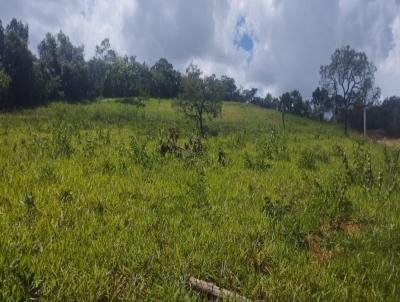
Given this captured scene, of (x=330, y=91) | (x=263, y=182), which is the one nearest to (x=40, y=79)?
(x=330, y=91)

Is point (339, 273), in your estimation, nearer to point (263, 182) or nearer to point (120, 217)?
point (120, 217)

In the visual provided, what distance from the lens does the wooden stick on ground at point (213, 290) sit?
372 cm

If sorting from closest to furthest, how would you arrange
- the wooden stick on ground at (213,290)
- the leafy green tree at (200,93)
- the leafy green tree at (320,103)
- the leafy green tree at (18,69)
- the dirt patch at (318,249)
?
1. the wooden stick on ground at (213,290)
2. the dirt patch at (318,249)
3. the leafy green tree at (200,93)
4. the leafy green tree at (18,69)
5. the leafy green tree at (320,103)

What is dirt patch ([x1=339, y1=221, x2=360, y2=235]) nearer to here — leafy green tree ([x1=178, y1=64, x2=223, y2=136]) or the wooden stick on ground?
the wooden stick on ground

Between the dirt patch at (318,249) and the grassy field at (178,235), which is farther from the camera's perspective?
the dirt patch at (318,249)

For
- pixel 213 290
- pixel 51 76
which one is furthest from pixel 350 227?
pixel 51 76

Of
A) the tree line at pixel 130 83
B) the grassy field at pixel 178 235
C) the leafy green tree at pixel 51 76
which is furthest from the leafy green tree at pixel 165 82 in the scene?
the grassy field at pixel 178 235

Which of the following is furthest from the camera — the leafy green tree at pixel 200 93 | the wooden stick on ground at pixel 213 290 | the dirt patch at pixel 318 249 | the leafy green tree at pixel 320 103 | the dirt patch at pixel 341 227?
the leafy green tree at pixel 320 103

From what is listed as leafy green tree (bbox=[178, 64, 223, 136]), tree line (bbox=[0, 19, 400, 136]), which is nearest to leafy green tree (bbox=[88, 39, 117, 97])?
tree line (bbox=[0, 19, 400, 136])

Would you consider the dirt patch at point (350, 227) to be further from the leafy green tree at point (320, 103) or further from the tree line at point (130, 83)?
the leafy green tree at point (320, 103)

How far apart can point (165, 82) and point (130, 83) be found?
41.0 feet

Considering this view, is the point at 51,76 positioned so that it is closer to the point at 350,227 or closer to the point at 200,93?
the point at 200,93

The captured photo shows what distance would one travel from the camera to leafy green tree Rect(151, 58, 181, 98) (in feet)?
316

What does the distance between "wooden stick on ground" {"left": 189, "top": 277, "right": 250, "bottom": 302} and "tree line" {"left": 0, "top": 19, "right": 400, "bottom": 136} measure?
26.5 m
